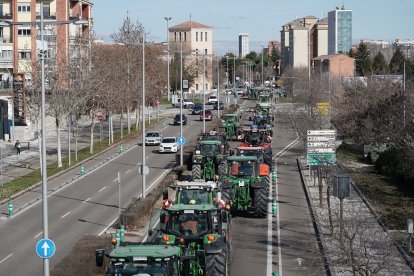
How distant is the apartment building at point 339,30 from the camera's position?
185250 mm

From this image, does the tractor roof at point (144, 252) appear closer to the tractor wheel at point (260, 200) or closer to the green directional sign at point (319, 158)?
the tractor wheel at point (260, 200)

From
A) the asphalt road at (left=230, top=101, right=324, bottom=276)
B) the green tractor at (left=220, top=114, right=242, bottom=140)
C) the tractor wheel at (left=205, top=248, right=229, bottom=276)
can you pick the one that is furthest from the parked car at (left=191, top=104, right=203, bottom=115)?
the tractor wheel at (left=205, top=248, right=229, bottom=276)

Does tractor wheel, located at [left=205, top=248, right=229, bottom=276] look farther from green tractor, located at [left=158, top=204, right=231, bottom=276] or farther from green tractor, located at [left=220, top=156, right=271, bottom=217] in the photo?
green tractor, located at [left=220, top=156, right=271, bottom=217]

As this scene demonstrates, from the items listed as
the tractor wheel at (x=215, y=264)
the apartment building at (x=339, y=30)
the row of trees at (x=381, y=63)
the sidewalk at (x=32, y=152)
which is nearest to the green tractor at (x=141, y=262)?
the tractor wheel at (x=215, y=264)

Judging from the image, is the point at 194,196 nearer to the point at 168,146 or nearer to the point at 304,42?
the point at 168,146

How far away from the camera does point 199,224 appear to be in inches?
813

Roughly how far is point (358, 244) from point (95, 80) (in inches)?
1380

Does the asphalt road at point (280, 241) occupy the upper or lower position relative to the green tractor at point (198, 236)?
lower

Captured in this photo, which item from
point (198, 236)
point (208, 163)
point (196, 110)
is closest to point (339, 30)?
point (196, 110)

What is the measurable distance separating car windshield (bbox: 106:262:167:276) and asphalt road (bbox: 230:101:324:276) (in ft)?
24.4

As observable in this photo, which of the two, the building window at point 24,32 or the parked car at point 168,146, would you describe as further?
the building window at point 24,32

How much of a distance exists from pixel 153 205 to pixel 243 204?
432 cm

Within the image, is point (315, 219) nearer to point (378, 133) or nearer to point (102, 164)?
Answer: point (378, 133)

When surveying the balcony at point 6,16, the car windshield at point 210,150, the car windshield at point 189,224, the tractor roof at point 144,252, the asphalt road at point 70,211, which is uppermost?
the balcony at point 6,16
